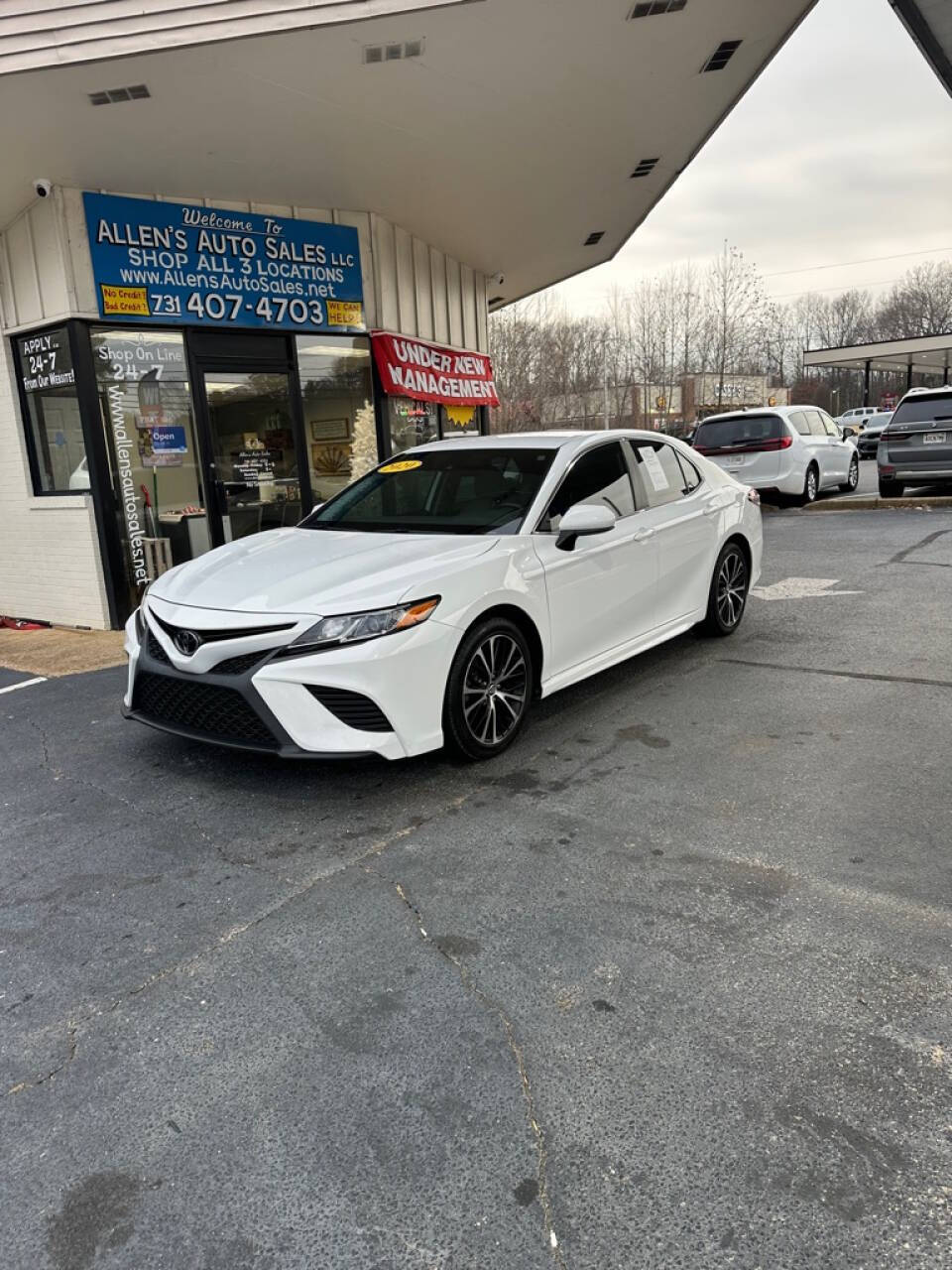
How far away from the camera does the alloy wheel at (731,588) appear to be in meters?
6.38

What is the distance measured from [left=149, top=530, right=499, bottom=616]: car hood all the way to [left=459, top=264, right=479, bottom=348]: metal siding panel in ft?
27.7

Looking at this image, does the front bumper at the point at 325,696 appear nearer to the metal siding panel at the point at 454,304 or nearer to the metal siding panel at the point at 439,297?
the metal siding panel at the point at 439,297

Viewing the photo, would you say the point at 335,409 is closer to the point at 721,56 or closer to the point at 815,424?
the point at 721,56

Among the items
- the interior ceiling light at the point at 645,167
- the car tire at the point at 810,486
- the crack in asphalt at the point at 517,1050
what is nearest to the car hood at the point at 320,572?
the crack in asphalt at the point at 517,1050

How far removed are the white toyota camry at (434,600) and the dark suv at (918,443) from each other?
924 cm

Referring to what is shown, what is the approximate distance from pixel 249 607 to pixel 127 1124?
2.19 metres

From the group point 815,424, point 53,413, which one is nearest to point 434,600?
point 53,413

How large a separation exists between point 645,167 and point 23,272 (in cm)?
623

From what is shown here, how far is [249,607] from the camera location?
12.8ft

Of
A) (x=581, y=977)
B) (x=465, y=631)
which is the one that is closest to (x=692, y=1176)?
(x=581, y=977)

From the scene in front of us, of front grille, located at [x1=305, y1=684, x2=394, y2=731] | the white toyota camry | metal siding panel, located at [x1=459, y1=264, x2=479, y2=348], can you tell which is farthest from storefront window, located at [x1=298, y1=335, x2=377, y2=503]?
front grille, located at [x1=305, y1=684, x2=394, y2=731]

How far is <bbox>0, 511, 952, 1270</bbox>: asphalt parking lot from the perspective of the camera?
73.2 inches

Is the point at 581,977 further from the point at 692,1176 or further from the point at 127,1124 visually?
the point at 127,1124

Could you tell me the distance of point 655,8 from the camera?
18.7ft
